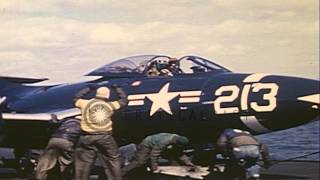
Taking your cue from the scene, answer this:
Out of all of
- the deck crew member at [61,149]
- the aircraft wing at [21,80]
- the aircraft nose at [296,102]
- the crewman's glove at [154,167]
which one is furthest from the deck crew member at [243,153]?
the aircraft wing at [21,80]

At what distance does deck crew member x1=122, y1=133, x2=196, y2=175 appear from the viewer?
35.1ft

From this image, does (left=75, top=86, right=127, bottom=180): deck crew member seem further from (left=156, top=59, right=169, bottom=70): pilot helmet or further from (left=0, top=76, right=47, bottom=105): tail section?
(left=0, top=76, right=47, bottom=105): tail section

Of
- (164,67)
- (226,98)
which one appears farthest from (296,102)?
(164,67)

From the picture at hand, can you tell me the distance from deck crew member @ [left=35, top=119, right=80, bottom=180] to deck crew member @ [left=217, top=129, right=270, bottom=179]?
2435mm

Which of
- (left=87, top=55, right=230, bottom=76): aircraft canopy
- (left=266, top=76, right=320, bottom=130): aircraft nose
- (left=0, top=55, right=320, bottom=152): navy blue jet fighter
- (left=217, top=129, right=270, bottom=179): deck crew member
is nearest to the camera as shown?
(left=217, top=129, right=270, bottom=179): deck crew member

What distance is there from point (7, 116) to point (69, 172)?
7.60 ft

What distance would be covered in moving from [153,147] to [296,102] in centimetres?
238

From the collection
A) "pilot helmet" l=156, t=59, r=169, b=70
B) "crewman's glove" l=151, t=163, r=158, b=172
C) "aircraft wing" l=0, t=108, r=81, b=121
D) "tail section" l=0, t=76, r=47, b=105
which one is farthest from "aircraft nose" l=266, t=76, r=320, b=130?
"tail section" l=0, t=76, r=47, b=105

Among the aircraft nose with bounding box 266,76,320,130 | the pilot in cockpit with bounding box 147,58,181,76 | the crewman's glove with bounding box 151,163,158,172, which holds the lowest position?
the crewman's glove with bounding box 151,163,158,172

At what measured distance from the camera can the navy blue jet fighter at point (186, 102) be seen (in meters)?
10.5

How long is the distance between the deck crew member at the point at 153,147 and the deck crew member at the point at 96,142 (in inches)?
38.4

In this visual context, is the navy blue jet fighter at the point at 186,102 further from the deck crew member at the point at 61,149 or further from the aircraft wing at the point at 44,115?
the deck crew member at the point at 61,149

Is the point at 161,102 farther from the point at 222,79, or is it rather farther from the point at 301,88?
the point at 301,88

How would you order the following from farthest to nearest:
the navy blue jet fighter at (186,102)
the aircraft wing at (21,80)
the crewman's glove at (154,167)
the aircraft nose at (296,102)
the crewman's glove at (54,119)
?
1. the aircraft wing at (21,80)
2. the crewman's glove at (54,119)
3. the crewman's glove at (154,167)
4. the navy blue jet fighter at (186,102)
5. the aircraft nose at (296,102)
